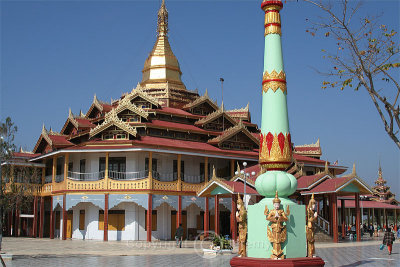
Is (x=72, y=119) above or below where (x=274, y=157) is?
above

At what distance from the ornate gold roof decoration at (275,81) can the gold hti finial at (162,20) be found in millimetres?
35189

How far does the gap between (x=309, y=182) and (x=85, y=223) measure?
15.4 metres

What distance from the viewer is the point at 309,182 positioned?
30.0m

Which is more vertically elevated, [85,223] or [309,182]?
[309,182]

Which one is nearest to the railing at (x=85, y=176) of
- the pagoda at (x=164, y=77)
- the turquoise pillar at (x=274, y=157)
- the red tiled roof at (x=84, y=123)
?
the red tiled roof at (x=84, y=123)

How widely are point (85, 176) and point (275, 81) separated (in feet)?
76.6

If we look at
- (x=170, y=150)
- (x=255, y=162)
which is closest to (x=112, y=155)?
(x=170, y=150)

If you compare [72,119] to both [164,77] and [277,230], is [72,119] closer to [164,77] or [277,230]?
[164,77]

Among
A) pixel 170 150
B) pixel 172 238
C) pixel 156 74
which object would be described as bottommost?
pixel 172 238

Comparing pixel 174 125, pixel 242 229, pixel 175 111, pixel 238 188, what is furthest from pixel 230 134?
pixel 242 229

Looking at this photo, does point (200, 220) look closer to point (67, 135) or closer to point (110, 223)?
point (110, 223)

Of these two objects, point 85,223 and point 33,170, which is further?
point 33,170

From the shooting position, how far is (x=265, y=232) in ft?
46.0

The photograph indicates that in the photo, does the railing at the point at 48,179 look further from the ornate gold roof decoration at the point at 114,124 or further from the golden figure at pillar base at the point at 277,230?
the golden figure at pillar base at the point at 277,230
